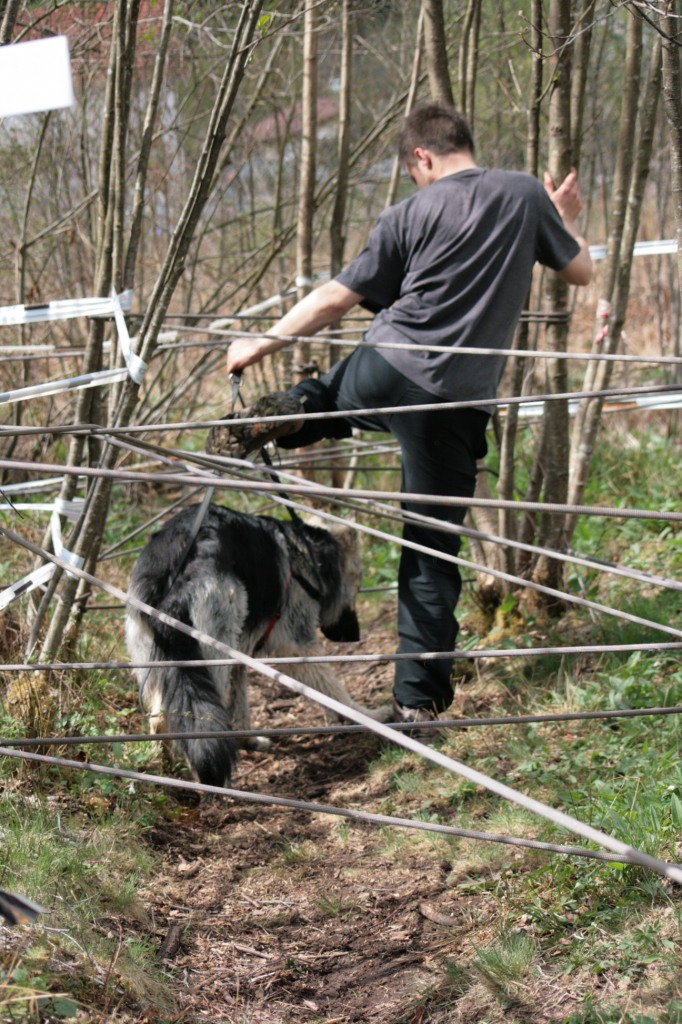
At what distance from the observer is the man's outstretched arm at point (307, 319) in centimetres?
352

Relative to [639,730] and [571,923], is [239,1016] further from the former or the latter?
[639,730]

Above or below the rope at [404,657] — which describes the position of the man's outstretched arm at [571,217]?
above

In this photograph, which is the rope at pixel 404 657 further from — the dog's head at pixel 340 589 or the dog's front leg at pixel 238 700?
the dog's head at pixel 340 589

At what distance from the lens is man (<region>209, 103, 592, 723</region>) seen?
339cm

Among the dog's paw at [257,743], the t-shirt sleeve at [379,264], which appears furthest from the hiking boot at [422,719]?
the t-shirt sleeve at [379,264]

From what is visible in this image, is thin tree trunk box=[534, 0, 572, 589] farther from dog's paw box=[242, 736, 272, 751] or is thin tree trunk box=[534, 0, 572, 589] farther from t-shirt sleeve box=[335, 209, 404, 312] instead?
dog's paw box=[242, 736, 272, 751]

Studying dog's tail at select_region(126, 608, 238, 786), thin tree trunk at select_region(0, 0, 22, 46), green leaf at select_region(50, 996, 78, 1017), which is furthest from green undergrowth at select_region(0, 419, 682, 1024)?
thin tree trunk at select_region(0, 0, 22, 46)

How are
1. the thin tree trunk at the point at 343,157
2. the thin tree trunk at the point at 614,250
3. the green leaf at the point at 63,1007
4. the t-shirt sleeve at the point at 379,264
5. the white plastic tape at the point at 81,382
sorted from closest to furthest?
the green leaf at the point at 63,1007
the white plastic tape at the point at 81,382
the t-shirt sleeve at the point at 379,264
the thin tree trunk at the point at 614,250
the thin tree trunk at the point at 343,157

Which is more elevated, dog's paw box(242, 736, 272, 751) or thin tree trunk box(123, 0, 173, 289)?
thin tree trunk box(123, 0, 173, 289)

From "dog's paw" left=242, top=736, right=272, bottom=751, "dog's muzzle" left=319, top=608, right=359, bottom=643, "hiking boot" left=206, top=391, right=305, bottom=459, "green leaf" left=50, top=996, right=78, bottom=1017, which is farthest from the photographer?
"dog's muzzle" left=319, top=608, right=359, bottom=643

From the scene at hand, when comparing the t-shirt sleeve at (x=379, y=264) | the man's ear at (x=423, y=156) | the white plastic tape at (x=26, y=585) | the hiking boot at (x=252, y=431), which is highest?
the man's ear at (x=423, y=156)

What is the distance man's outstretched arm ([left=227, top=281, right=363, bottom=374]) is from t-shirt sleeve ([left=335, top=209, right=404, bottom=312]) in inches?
1.7

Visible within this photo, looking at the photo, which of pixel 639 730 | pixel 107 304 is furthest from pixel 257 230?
pixel 639 730

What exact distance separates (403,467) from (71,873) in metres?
1.87
